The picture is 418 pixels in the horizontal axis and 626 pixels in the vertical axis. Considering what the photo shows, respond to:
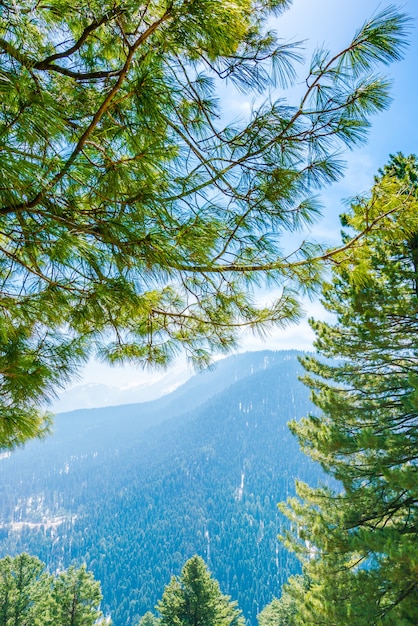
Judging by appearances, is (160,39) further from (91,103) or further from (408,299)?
(408,299)

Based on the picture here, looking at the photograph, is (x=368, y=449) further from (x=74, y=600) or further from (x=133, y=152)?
(x=74, y=600)

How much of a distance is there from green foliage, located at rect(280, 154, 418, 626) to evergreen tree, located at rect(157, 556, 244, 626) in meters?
5.28

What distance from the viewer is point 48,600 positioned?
27.9 feet

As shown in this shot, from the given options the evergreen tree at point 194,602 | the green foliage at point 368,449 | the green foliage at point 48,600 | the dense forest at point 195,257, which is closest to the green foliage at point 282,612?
the evergreen tree at point 194,602

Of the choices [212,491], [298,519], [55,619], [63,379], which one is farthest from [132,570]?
[63,379]

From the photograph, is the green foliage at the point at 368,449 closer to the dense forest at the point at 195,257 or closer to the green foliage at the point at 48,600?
the dense forest at the point at 195,257

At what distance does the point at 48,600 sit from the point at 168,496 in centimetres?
8300

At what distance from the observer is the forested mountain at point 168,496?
5231cm

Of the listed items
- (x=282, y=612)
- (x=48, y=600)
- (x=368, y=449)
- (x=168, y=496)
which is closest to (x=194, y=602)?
(x=48, y=600)

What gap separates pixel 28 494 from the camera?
101625mm

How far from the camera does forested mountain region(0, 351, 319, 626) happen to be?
52312 millimetres

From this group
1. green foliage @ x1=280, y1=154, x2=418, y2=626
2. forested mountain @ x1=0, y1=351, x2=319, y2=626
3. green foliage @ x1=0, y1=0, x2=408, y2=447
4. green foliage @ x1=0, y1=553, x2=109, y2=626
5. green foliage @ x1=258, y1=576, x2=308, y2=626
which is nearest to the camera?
green foliage @ x1=0, y1=0, x2=408, y2=447

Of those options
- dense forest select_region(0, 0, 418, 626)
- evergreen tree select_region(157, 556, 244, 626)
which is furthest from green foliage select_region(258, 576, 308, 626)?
dense forest select_region(0, 0, 418, 626)

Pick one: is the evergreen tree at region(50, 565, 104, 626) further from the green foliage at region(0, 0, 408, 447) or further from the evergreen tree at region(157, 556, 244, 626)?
the green foliage at region(0, 0, 408, 447)
